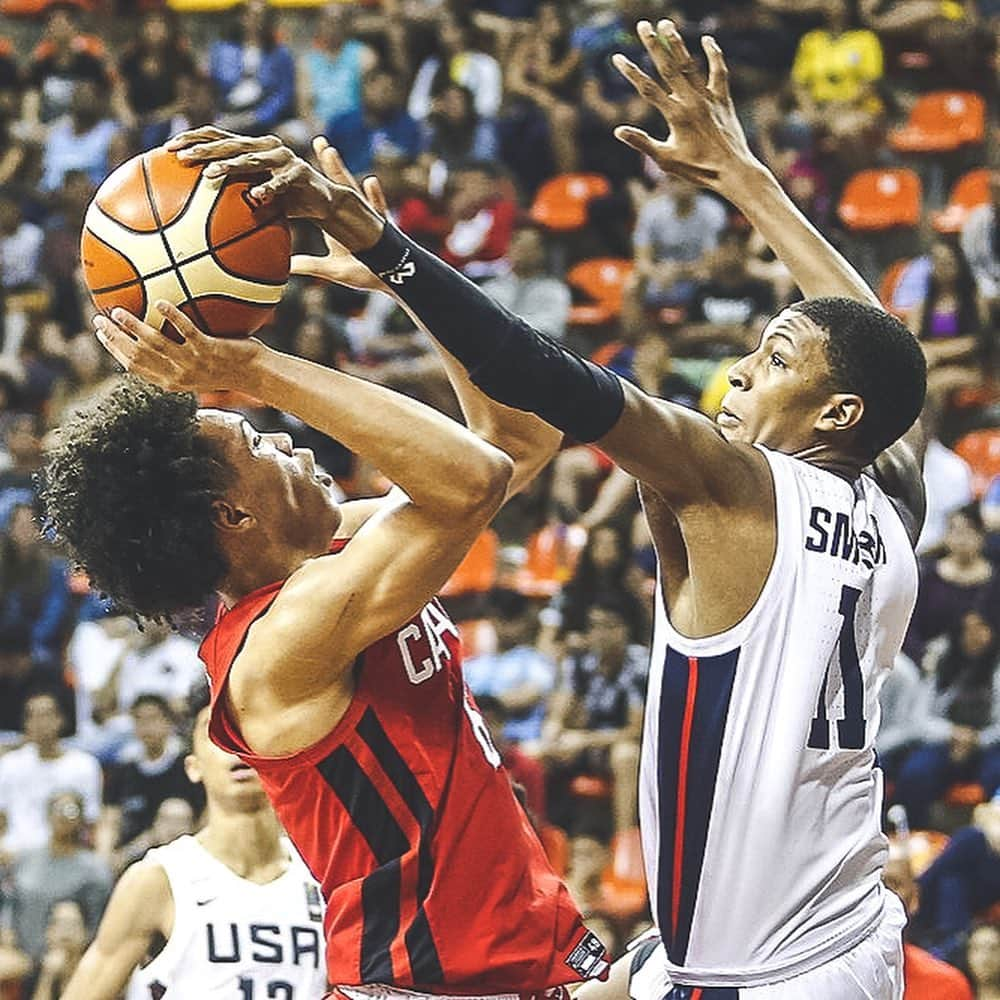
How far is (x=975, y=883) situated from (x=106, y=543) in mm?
5016

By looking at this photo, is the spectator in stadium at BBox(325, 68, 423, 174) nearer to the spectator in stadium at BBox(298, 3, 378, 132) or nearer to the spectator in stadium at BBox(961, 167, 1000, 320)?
the spectator in stadium at BBox(298, 3, 378, 132)

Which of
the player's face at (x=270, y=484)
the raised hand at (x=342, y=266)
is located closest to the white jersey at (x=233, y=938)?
the player's face at (x=270, y=484)

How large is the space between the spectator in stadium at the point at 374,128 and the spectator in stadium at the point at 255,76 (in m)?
0.50

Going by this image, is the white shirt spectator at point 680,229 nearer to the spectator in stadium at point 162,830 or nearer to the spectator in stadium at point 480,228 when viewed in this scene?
the spectator in stadium at point 480,228

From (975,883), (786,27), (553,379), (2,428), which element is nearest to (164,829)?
(975,883)

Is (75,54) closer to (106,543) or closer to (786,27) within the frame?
(786,27)

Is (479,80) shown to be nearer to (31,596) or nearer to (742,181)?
(31,596)

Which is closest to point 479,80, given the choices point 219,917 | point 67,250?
point 67,250

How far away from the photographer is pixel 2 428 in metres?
11.9

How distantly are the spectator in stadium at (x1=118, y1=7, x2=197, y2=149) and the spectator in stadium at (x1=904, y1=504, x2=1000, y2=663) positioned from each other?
6.65 meters

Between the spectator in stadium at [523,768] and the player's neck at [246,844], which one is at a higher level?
the player's neck at [246,844]

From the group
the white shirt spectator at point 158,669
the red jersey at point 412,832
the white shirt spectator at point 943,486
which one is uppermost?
the red jersey at point 412,832

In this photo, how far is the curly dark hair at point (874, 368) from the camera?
378cm

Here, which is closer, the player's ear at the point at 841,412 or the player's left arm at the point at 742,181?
the player's ear at the point at 841,412
